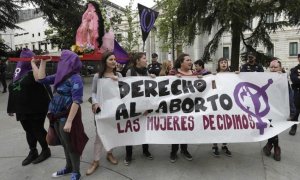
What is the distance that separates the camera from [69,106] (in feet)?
14.5

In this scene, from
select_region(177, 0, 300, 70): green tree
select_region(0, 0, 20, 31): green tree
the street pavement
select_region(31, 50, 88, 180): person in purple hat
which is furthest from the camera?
select_region(0, 0, 20, 31): green tree

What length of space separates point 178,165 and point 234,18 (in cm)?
994

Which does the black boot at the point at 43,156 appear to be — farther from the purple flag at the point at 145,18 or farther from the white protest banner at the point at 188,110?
the purple flag at the point at 145,18

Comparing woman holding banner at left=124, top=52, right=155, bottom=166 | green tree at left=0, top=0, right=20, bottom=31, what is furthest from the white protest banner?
green tree at left=0, top=0, right=20, bottom=31

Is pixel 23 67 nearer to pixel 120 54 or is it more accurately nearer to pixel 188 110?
pixel 120 54

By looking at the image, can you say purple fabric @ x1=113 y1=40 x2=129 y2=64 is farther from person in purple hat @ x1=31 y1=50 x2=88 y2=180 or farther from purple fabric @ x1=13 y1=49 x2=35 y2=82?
person in purple hat @ x1=31 y1=50 x2=88 y2=180

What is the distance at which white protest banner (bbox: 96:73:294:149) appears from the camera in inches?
200

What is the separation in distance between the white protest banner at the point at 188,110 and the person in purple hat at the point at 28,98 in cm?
102

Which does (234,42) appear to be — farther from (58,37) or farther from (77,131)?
(58,37)

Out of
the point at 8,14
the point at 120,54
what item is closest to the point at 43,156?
the point at 120,54

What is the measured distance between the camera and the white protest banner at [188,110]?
5.07m

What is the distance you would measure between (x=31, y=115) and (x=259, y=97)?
12.1 ft

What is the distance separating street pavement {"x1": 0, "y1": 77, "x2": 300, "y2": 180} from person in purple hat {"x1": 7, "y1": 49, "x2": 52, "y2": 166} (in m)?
0.42

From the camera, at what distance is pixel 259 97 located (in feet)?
17.4
